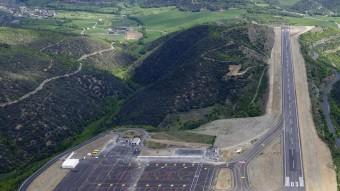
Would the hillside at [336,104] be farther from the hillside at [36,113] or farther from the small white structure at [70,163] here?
the hillside at [36,113]

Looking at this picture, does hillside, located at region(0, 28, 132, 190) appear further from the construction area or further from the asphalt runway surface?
the asphalt runway surface

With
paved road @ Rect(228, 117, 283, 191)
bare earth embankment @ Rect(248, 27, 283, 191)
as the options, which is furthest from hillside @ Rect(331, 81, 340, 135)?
paved road @ Rect(228, 117, 283, 191)

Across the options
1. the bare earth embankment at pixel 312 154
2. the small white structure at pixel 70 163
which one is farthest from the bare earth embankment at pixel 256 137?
the small white structure at pixel 70 163

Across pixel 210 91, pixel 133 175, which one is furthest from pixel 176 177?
pixel 210 91

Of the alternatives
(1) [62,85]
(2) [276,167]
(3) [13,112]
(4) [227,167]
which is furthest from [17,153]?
(2) [276,167]

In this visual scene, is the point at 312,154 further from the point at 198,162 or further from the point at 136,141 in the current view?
the point at 136,141

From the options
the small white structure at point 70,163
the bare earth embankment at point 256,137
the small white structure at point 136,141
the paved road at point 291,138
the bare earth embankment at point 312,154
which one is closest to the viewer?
the bare earth embankment at point 312,154
